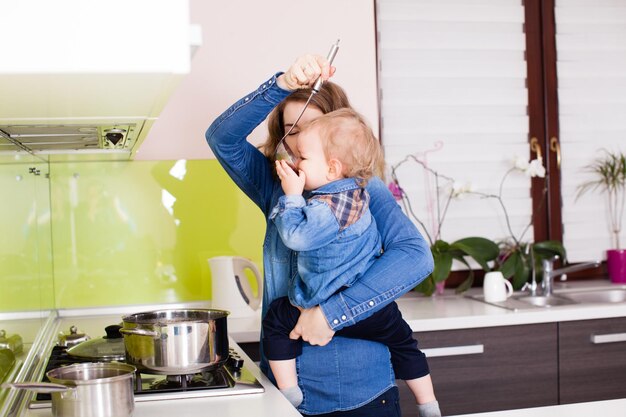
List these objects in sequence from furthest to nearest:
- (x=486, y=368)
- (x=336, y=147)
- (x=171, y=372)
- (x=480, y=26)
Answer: (x=480, y=26), (x=486, y=368), (x=336, y=147), (x=171, y=372)

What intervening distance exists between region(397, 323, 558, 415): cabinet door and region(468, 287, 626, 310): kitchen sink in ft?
0.48

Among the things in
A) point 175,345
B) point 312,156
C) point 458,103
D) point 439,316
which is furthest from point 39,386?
point 458,103

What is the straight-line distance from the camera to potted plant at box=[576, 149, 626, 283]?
3.49 meters

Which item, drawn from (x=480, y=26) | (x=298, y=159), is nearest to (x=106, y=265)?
(x=298, y=159)

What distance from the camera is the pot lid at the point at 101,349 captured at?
1.81m

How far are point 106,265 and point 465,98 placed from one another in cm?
163

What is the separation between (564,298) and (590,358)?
412 mm

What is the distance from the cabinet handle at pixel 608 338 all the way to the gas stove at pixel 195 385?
1394mm

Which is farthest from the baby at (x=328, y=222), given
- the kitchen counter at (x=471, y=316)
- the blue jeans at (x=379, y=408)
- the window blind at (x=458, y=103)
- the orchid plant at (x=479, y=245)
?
the window blind at (x=458, y=103)

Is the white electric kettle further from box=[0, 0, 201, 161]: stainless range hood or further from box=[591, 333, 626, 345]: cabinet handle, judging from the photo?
box=[0, 0, 201, 161]: stainless range hood

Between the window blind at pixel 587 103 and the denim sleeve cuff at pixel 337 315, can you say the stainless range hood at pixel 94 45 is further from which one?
the window blind at pixel 587 103

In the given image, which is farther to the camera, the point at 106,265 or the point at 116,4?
the point at 106,265

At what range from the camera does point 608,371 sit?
272 cm

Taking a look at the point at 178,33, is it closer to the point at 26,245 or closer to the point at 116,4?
the point at 116,4
